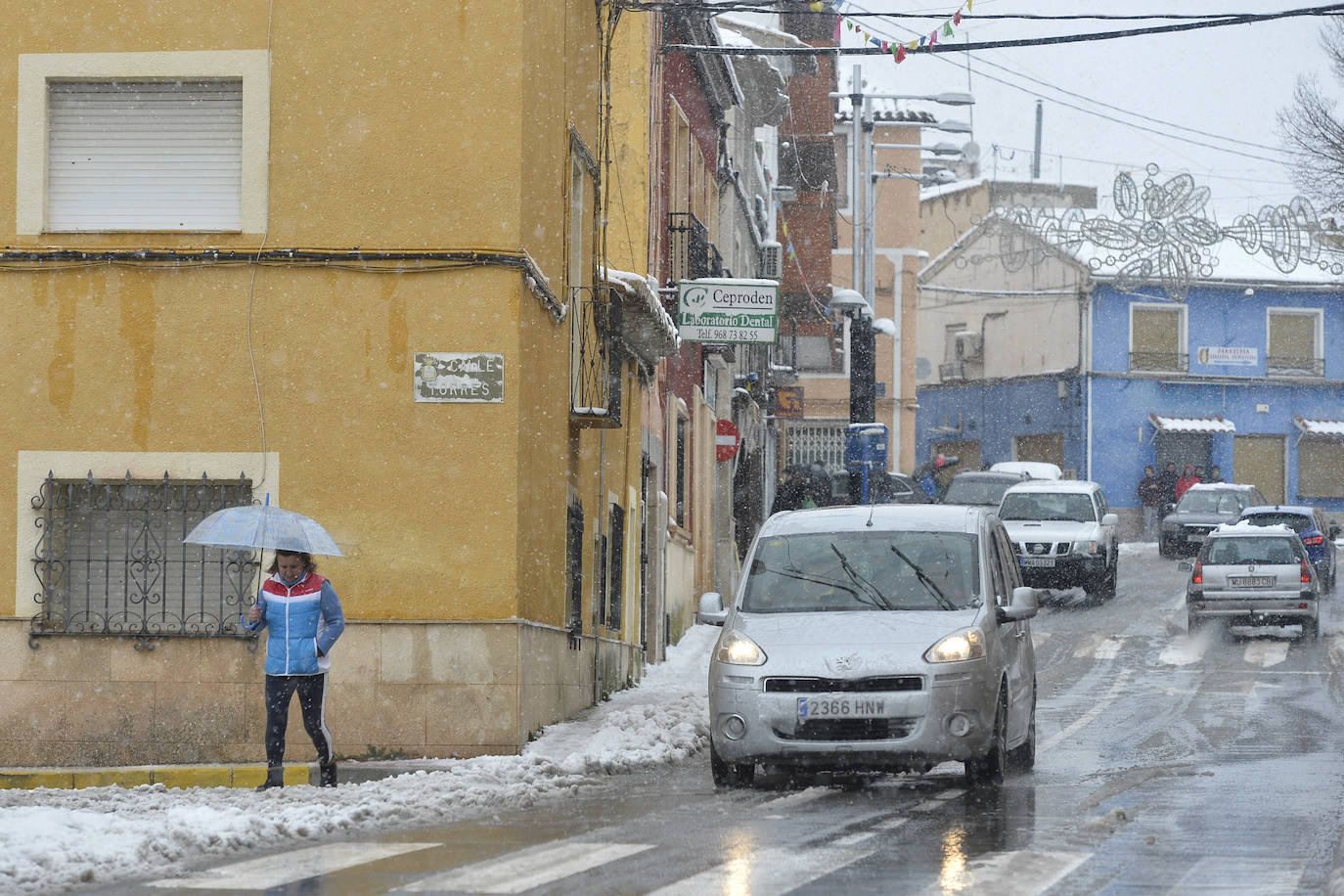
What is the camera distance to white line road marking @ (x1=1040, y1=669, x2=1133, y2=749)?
53.9 feet

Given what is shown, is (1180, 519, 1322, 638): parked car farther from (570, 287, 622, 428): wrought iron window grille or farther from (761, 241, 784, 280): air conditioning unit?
(761, 241, 784, 280): air conditioning unit

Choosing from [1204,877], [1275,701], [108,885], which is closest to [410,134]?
[108,885]

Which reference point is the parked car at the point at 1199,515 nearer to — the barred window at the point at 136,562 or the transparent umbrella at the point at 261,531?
the barred window at the point at 136,562

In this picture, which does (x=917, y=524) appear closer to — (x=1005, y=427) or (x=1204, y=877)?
(x=1204, y=877)

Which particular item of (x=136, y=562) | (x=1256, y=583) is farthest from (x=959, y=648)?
(x=1256, y=583)

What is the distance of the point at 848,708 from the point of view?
1161 centimetres

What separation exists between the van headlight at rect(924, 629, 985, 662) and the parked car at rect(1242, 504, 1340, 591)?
21.9 meters

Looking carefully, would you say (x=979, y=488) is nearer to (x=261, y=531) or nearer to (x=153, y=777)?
(x=153, y=777)

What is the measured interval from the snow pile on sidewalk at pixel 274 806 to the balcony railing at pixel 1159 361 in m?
41.9

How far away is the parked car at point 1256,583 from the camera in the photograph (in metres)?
26.6

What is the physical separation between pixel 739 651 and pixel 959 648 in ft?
4.31

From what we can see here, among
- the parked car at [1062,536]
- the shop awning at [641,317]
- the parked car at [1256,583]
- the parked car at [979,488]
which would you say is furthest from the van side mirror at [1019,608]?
the parked car at [979,488]

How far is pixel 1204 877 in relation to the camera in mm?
8227

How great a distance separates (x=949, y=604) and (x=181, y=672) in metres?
5.86
